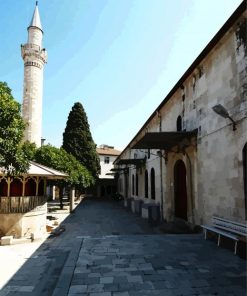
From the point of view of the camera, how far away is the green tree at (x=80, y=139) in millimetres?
35312

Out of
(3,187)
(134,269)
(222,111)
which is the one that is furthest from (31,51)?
(134,269)

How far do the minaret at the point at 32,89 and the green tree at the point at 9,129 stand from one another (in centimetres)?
2035

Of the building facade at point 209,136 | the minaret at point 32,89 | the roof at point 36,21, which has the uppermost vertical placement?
the roof at point 36,21

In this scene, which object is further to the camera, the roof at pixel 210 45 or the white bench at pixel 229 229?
the roof at pixel 210 45

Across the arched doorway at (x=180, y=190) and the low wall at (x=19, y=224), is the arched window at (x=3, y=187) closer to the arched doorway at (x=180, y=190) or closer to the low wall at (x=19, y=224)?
the low wall at (x=19, y=224)

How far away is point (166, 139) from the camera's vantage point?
11.7m

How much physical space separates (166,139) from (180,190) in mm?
3078

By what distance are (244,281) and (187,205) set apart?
21.6 ft

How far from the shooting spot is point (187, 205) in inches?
469

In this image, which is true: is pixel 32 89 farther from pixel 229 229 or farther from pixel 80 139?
pixel 229 229

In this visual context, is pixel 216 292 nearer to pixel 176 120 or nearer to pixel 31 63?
pixel 176 120

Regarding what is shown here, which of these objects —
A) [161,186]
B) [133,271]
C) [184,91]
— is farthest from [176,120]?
[133,271]

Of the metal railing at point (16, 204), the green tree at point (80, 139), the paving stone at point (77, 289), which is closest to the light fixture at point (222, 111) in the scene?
the paving stone at point (77, 289)

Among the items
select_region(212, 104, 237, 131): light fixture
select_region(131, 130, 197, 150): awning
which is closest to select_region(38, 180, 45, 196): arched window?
select_region(131, 130, 197, 150): awning
